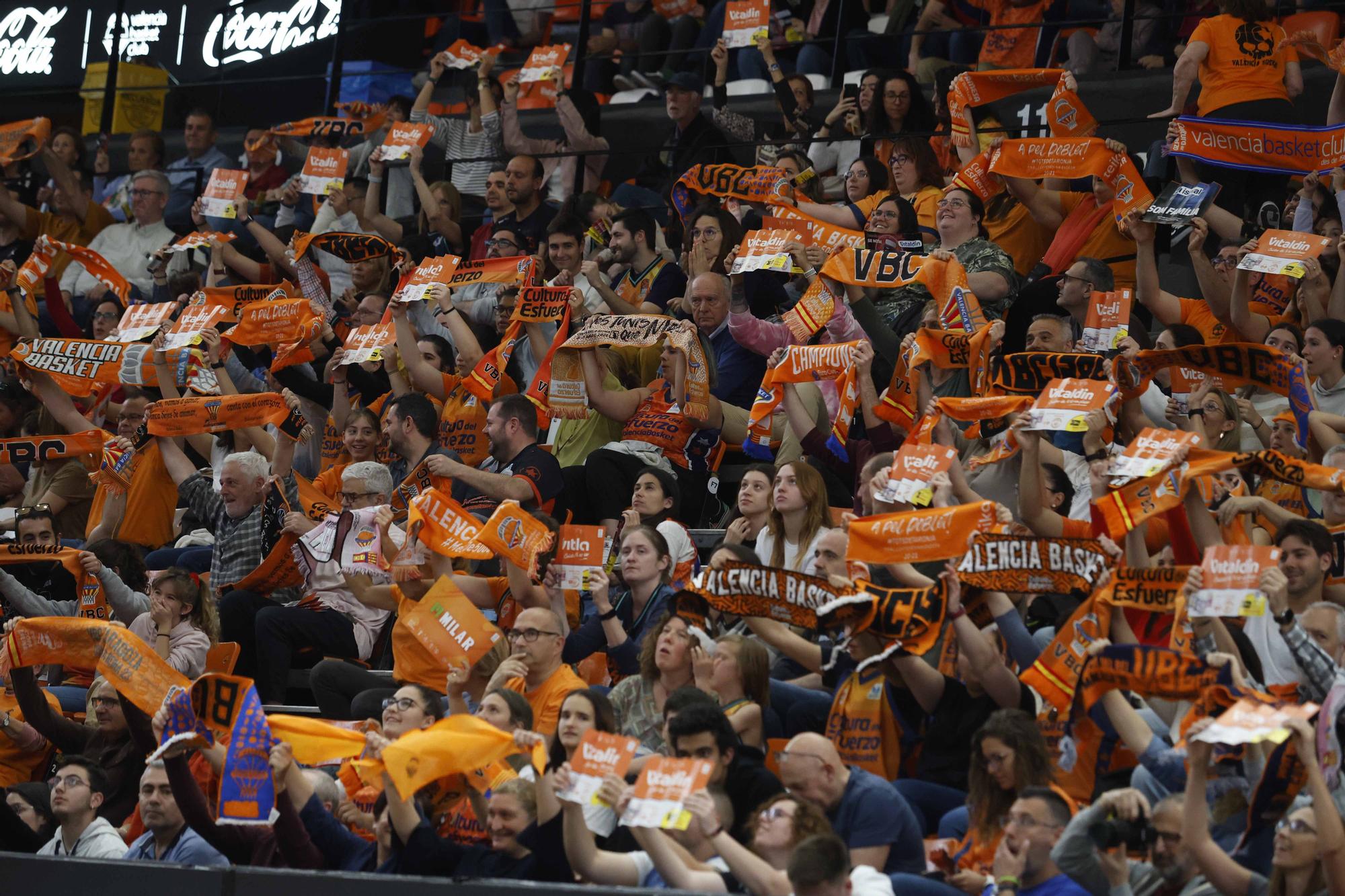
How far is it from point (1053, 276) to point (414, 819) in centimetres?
435

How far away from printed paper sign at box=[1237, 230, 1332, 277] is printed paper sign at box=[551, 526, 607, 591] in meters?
Result: 2.89

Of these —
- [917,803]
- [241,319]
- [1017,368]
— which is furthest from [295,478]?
[917,803]

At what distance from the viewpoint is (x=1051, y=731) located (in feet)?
19.9

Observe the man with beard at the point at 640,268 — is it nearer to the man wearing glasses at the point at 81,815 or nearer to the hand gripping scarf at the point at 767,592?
the hand gripping scarf at the point at 767,592

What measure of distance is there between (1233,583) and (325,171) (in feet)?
24.6

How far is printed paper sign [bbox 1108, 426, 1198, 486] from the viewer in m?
6.48

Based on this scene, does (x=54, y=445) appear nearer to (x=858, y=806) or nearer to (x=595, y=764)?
(x=595, y=764)

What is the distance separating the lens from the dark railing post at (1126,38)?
11.3 m

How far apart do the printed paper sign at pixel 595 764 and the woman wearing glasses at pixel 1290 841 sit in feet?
4.87

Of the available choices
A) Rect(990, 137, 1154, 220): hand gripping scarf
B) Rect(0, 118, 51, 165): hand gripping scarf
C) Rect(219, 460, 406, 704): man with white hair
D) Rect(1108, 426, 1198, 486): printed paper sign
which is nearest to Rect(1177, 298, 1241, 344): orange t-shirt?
Rect(990, 137, 1154, 220): hand gripping scarf

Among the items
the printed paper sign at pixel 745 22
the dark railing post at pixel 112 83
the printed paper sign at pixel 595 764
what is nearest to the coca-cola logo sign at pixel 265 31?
the dark railing post at pixel 112 83

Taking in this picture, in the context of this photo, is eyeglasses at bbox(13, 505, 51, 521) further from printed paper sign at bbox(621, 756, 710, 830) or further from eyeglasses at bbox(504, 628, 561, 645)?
printed paper sign at bbox(621, 756, 710, 830)

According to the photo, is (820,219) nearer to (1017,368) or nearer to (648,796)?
(1017,368)

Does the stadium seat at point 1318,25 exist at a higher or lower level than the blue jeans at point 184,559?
higher
